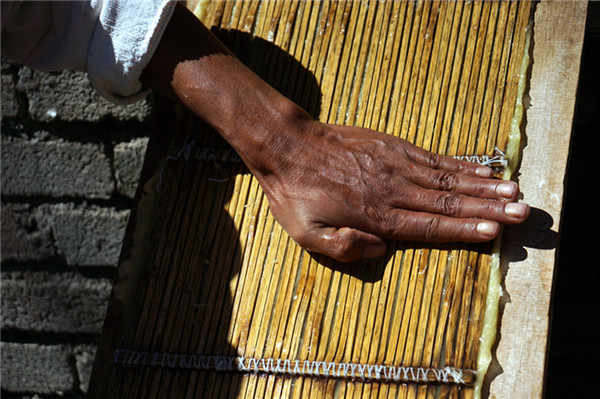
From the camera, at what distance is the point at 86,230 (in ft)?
6.84

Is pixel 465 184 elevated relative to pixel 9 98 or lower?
lower

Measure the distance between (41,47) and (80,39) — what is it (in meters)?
0.10

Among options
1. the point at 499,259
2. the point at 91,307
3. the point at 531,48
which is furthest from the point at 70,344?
the point at 531,48

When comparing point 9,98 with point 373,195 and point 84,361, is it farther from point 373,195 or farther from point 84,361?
point 373,195

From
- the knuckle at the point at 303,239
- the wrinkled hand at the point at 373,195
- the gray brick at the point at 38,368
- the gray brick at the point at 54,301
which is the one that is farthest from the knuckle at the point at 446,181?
the gray brick at the point at 38,368

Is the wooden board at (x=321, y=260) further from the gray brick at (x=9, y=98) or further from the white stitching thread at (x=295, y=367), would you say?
the gray brick at (x=9, y=98)

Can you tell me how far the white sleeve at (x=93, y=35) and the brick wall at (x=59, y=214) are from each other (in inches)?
22.8

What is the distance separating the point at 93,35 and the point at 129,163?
0.72 metres

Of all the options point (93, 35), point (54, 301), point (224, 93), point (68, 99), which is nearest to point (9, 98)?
point (68, 99)

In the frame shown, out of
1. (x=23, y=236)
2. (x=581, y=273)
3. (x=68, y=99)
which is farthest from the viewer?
(x=23, y=236)

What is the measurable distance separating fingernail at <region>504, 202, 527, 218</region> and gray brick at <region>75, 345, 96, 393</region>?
150 centimetres

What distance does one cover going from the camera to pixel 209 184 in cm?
143

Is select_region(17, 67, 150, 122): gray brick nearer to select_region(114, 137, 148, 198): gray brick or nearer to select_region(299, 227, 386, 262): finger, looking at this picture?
select_region(114, 137, 148, 198): gray brick

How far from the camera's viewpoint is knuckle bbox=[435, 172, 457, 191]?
124 cm
